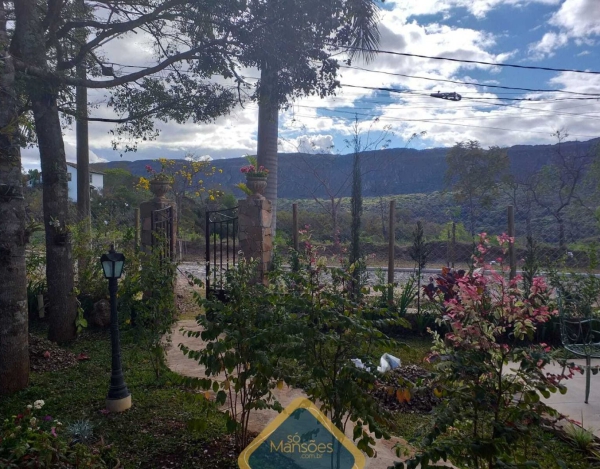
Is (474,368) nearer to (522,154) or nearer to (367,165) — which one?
(367,165)

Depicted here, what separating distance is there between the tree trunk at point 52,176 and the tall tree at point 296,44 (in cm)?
227

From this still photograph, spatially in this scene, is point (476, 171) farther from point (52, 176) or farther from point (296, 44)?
point (52, 176)

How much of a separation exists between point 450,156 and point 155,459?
2090cm

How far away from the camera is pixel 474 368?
191cm

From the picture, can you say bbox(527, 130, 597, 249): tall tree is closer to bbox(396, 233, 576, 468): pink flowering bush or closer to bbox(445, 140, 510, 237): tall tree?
bbox(445, 140, 510, 237): tall tree

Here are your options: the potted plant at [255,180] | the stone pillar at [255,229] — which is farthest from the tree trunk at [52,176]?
the potted plant at [255,180]

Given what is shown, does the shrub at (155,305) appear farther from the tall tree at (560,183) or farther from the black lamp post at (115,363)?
the tall tree at (560,183)

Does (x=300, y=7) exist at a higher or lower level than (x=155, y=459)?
higher

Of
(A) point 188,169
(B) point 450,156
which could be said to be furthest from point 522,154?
(A) point 188,169

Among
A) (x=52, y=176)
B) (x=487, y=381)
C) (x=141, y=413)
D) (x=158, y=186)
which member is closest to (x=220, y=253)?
(x=158, y=186)

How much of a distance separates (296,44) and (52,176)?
3.30 m

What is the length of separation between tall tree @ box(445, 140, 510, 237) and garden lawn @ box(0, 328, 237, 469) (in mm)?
17815

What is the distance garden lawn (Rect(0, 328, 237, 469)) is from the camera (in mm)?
2877

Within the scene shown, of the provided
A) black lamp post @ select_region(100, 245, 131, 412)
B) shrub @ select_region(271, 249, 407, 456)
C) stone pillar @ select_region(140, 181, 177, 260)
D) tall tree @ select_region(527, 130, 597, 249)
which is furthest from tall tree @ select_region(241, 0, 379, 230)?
tall tree @ select_region(527, 130, 597, 249)
